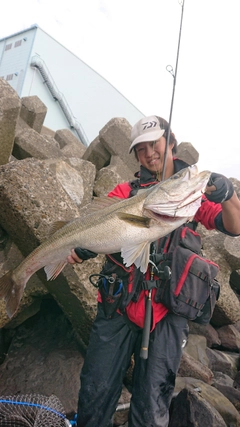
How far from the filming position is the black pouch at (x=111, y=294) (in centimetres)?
297

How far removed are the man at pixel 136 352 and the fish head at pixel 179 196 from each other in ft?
1.06

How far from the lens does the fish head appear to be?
8.29 feet

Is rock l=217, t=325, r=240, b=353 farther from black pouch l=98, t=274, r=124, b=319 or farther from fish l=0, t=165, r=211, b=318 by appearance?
fish l=0, t=165, r=211, b=318

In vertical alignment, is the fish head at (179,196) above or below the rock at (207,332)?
above

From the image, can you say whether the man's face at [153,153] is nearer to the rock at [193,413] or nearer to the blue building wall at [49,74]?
the rock at [193,413]

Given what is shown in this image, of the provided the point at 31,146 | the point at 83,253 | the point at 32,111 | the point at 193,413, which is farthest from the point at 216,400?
the point at 32,111

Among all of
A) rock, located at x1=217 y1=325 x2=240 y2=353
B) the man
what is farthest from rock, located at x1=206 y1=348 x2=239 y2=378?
the man

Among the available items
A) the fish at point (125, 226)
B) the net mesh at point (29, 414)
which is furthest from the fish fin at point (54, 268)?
the net mesh at point (29, 414)

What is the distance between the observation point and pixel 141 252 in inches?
105

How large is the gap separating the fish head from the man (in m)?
0.32

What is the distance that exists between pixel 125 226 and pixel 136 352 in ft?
4.48

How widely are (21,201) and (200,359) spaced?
13.0 feet

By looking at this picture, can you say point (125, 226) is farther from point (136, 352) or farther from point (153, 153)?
point (136, 352)

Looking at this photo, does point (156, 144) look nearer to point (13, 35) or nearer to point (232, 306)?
point (232, 306)
